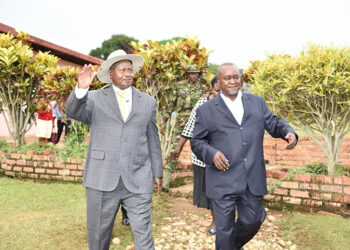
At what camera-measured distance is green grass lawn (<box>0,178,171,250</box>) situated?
398 cm

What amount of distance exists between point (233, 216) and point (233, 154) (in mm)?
612

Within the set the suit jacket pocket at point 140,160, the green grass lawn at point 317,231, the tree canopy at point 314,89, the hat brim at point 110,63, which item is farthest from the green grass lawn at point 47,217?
the tree canopy at point 314,89

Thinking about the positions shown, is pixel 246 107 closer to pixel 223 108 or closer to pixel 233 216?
pixel 223 108

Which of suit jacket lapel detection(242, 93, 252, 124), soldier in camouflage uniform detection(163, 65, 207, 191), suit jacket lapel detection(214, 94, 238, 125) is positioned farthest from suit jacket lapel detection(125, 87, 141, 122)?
soldier in camouflage uniform detection(163, 65, 207, 191)

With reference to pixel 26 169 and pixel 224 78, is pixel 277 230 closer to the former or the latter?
pixel 224 78

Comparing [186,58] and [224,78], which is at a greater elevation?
[186,58]

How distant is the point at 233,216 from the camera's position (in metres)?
3.25

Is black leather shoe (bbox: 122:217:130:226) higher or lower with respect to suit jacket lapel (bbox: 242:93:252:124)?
lower

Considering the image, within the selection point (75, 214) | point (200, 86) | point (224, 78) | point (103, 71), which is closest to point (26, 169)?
point (75, 214)

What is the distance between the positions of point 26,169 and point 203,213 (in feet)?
14.8

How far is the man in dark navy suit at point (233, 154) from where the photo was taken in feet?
10.4

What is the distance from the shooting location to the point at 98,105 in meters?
2.97

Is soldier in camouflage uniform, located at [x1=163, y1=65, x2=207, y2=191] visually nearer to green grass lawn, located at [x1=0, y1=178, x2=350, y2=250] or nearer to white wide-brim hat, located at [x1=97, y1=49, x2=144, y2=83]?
green grass lawn, located at [x1=0, y1=178, x2=350, y2=250]

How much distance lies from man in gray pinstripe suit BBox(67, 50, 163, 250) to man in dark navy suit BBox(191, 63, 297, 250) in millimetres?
629
